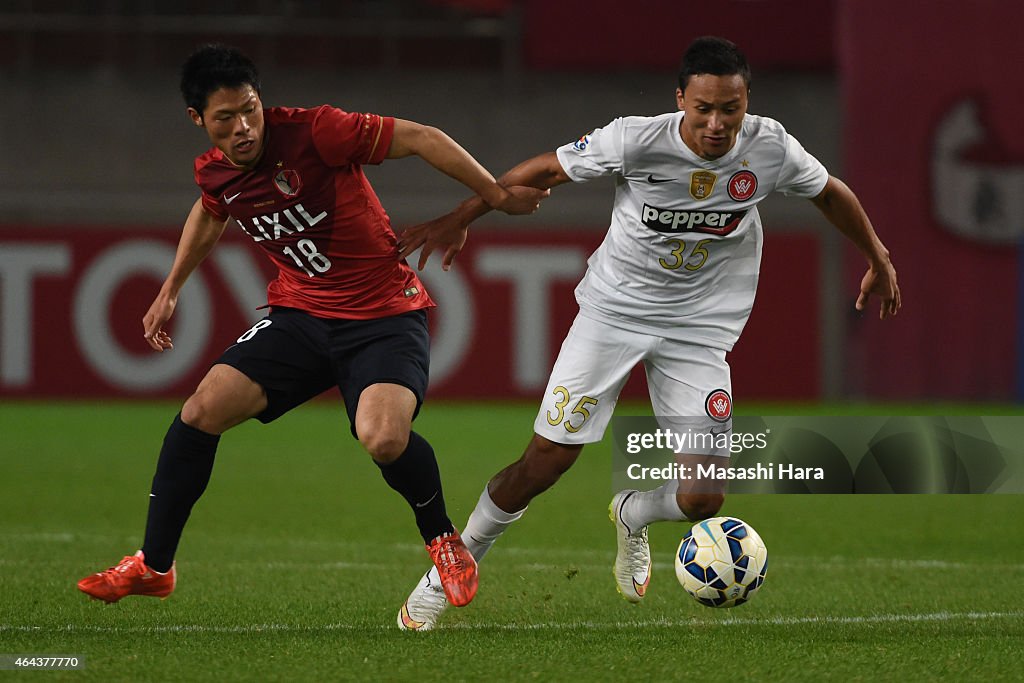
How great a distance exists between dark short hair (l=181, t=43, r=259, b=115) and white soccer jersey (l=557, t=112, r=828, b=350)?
110 cm

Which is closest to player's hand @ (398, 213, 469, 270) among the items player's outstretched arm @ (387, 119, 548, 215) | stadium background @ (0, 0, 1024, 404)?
player's outstretched arm @ (387, 119, 548, 215)

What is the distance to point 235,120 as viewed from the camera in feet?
15.2

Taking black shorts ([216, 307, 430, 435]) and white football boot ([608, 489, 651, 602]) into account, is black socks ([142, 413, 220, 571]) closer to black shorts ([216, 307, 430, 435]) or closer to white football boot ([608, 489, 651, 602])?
black shorts ([216, 307, 430, 435])

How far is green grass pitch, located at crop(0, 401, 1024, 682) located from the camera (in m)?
4.21

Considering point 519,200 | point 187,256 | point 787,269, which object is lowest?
point 787,269

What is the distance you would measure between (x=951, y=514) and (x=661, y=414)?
3781mm

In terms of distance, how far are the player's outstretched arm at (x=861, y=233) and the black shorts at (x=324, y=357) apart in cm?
150

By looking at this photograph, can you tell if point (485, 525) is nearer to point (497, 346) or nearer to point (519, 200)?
point (519, 200)

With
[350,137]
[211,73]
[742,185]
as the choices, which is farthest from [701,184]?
[211,73]

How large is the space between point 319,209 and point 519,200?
2.19 feet

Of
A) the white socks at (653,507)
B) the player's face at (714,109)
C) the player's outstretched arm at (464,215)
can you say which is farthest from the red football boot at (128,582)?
the player's face at (714,109)

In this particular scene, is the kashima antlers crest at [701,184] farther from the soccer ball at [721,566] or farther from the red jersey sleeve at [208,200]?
the red jersey sleeve at [208,200]

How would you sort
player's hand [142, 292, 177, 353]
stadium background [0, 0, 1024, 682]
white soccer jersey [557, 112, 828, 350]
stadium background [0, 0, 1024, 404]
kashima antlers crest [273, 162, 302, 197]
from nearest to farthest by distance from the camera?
stadium background [0, 0, 1024, 682] < kashima antlers crest [273, 162, 302, 197] < white soccer jersey [557, 112, 828, 350] < player's hand [142, 292, 177, 353] < stadium background [0, 0, 1024, 404]

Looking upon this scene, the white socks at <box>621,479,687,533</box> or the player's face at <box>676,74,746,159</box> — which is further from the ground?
the player's face at <box>676,74,746,159</box>
